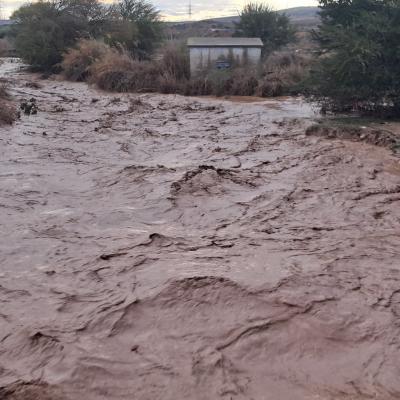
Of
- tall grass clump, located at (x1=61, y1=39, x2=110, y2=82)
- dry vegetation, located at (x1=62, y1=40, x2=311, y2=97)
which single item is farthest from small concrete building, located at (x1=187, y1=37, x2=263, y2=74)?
tall grass clump, located at (x1=61, y1=39, x2=110, y2=82)

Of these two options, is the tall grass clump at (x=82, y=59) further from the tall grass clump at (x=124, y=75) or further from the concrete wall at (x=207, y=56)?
the concrete wall at (x=207, y=56)

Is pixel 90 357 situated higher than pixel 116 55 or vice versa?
pixel 116 55

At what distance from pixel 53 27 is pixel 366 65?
812 inches

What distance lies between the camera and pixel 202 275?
4664 millimetres

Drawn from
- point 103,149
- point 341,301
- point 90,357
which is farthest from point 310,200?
point 103,149

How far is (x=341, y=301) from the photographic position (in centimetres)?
420

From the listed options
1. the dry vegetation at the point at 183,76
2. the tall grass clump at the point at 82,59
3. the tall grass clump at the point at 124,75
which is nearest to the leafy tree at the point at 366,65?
the dry vegetation at the point at 183,76

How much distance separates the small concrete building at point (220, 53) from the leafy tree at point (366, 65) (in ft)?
25.3

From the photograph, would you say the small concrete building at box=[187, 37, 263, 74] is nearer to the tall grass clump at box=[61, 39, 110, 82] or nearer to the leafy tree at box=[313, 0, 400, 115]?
the tall grass clump at box=[61, 39, 110, 82]

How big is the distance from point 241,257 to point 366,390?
204 centimetres

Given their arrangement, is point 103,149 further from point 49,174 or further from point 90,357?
point 90,357

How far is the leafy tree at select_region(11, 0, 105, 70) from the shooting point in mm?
28062

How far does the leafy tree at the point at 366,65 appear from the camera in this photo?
39.7ft

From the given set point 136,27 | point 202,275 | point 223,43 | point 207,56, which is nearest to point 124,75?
point 207,56
